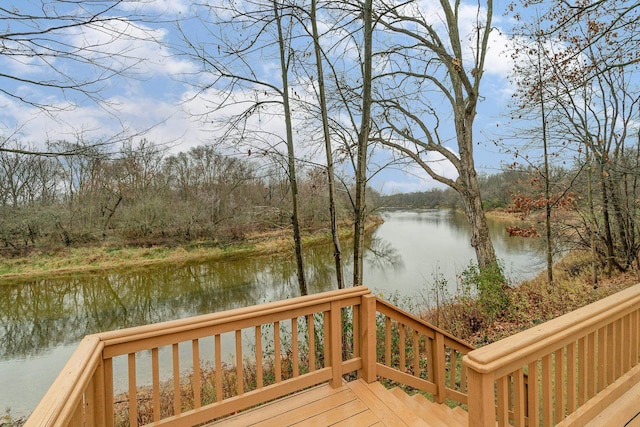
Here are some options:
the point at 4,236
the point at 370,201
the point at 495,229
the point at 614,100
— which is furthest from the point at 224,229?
the point at 614,100

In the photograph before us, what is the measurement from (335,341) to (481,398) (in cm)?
124

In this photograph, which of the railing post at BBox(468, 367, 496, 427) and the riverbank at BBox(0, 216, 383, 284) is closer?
the railing post at BBox(468, 367, 496, 427)

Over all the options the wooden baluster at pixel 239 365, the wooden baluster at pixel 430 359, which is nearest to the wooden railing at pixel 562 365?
the wooden baluster at pixel 430 359

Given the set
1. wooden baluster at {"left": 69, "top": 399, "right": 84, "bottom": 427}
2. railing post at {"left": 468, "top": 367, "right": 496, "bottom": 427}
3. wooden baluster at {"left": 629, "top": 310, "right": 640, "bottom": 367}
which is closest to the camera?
wooden baluster at {"left": 69, "top": 399, "right": 84, "bottom": 427}

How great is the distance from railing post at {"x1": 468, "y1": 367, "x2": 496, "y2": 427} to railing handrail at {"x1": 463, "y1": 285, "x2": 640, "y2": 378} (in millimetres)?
36

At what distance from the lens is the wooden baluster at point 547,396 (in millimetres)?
1433

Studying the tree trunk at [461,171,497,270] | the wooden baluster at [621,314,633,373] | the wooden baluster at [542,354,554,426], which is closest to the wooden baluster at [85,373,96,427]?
the wooden baluster at [542,354,554,426]

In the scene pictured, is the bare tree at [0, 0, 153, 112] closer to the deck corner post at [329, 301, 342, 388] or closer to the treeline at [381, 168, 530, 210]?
the deck corner post at [329, 301, 342, 388]

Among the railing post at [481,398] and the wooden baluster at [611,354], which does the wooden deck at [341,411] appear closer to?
the railing post at [481,398]

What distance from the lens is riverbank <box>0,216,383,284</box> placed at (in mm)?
14170

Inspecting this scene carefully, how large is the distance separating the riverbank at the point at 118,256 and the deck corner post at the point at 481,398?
11.5m

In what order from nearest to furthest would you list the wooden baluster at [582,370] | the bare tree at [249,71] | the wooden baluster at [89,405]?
the wooden baluster at [89,405], the wooden baluster at [582,370], the bare tree at [249,71]

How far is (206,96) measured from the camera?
423 centimetres

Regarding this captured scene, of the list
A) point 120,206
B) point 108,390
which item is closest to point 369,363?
point 108,390
